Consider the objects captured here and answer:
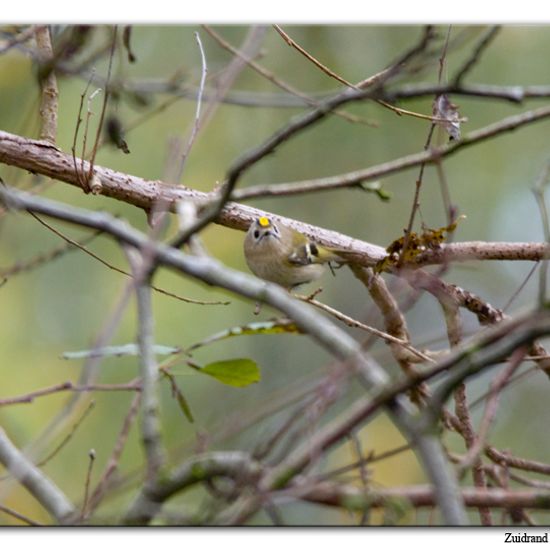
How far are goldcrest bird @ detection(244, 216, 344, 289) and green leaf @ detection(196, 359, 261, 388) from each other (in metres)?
0.30

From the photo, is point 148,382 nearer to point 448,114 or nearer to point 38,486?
point 38,486

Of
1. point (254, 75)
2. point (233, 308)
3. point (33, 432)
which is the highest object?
point (254, 75)

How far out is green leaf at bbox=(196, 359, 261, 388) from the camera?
125cm

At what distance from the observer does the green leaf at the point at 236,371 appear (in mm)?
1248

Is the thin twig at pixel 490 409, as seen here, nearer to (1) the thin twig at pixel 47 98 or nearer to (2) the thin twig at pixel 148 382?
(2) the thin twig at pixel 148 382

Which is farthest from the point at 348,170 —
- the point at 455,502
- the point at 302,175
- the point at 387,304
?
the point at 455,502

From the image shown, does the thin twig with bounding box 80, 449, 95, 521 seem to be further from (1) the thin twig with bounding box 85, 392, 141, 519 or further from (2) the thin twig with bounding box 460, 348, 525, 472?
(2) the thin twig with bounding box 460, 348, 525, 472

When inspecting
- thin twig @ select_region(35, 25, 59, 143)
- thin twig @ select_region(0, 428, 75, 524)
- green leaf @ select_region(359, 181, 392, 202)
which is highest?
thin twig @ select_region(35, 25, 59, 143)

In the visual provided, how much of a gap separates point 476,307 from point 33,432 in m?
1.45

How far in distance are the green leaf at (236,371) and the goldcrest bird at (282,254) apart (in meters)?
0.30

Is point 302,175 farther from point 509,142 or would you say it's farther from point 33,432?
point 33,432

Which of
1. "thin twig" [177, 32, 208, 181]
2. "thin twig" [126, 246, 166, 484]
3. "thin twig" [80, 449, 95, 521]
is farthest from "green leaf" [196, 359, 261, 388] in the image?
"thin twig" [126, 246, 166, 484]

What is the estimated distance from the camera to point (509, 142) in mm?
2324

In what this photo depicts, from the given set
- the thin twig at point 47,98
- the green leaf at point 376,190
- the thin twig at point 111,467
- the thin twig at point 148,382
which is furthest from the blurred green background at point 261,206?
the thin twig at point 148,382
